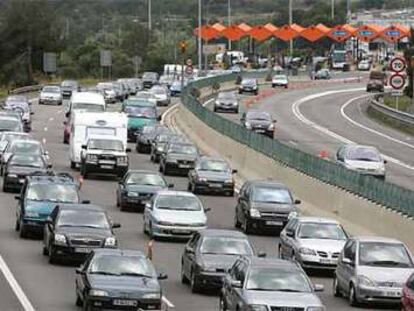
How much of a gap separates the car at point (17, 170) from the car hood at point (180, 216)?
33.4ft

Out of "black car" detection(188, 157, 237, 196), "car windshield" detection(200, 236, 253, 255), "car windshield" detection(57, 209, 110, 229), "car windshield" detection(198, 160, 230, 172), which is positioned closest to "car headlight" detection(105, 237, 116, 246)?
"car windshield" detection(57, 209, 110, 229)

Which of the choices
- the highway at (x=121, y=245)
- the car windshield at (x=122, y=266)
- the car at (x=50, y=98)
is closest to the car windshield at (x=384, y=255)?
the highway at (x=121, y=245)

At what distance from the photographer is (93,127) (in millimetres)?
52625

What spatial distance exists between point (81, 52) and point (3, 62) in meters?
30.0

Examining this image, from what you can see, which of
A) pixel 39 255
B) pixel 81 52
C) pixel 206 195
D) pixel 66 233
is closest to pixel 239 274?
pixel 66 233

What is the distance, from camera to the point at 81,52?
180250 mm

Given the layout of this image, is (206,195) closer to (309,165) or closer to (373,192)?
(309,165)

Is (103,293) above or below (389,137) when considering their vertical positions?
above

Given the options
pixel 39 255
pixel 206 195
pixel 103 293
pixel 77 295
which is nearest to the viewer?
pixel 103 293

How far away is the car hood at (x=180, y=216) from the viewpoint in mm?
Result: 34531

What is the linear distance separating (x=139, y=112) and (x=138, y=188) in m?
26.9

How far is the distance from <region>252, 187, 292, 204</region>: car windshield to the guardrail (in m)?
1.78

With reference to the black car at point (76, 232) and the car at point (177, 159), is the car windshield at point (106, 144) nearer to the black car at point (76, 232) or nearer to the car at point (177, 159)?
the car at point (177, 159)

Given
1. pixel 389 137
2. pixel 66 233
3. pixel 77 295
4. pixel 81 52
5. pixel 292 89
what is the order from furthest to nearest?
pixel 81 52
pixel 292 89
pixel 389 137
pixel 66 233
pixel 77 295
